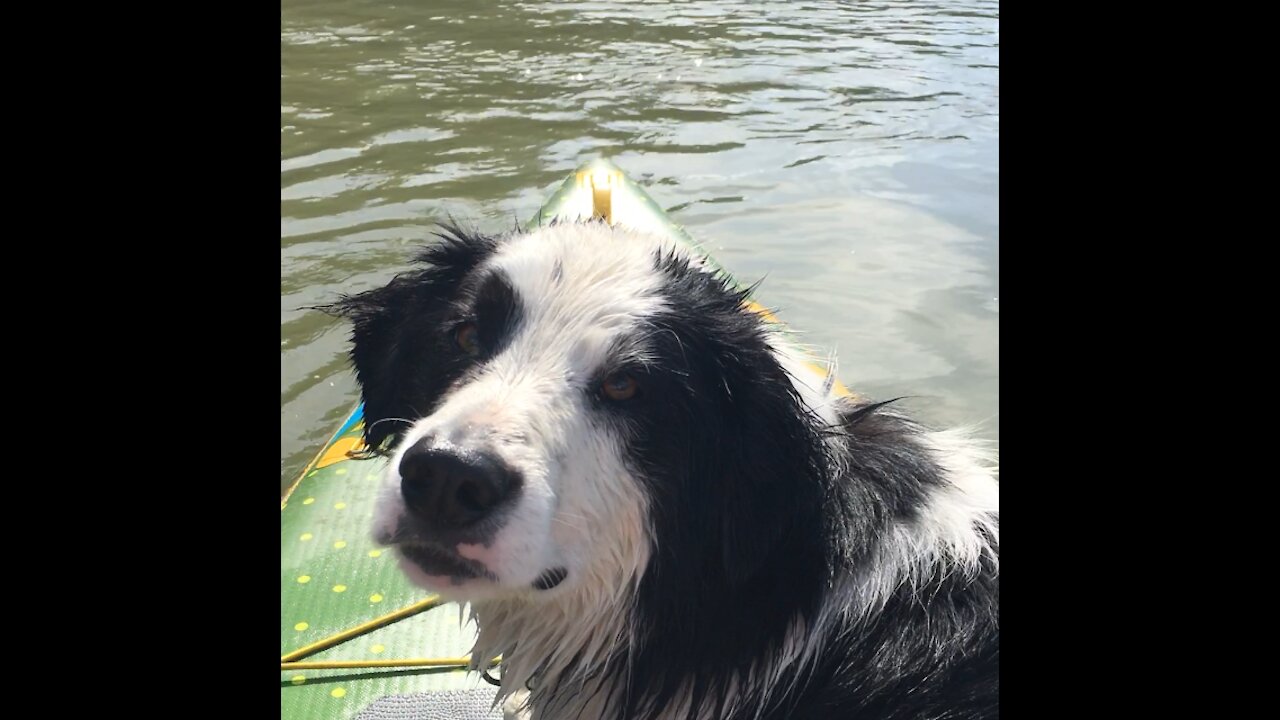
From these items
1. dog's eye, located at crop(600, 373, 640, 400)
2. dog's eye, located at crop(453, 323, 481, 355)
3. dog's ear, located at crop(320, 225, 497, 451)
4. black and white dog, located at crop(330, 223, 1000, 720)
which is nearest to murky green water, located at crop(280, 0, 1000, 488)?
dog's ear, located at crop(320, 225, 497, 451)

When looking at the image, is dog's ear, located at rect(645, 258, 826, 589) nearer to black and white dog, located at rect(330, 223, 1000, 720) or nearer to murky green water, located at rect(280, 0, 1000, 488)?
black and white dog, located at rect(330, 223, 1000, 720)

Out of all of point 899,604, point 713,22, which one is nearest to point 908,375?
point 899,604

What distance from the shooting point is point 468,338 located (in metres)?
2.03

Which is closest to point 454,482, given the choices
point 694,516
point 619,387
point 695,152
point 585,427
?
point 585,427

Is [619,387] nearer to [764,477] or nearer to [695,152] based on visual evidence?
[764,477]

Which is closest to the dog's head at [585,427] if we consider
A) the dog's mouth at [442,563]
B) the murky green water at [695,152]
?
the dog's mouth at [442,563]

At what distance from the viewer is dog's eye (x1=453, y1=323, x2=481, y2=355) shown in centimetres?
201

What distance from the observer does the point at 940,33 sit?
1240 cm

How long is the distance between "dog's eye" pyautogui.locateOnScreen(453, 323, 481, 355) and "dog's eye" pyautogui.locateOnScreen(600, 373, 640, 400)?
0.86ft
